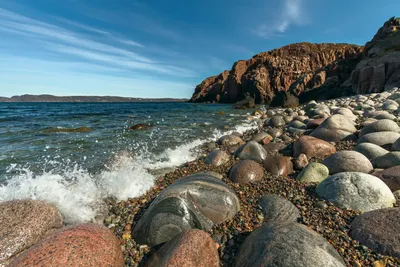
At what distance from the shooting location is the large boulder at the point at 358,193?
9.84ft

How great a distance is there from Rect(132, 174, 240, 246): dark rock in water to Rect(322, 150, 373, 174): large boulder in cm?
251

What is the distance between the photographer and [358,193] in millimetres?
3115

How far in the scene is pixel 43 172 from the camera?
5.33m

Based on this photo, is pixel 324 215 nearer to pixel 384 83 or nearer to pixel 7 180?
pixel 7 180

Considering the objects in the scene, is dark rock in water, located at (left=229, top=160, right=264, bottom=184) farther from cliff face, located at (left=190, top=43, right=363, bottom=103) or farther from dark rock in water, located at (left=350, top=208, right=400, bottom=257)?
cliff face, located at (left=190, top=43, right=363, bottom=103)

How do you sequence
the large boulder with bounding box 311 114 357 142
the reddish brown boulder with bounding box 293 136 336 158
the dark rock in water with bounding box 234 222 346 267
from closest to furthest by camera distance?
the dark rock in water with bounding box 234 222 346 267 < the reddish brown boulder with bounding box 293 136 336 158 < the large boulder with bounding box 311 114 357 142

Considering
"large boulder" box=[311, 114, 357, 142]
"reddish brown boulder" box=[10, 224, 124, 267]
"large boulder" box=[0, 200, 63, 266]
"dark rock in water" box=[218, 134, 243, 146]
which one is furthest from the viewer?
"dark rock in water" box=[218, 134, 243, 146]

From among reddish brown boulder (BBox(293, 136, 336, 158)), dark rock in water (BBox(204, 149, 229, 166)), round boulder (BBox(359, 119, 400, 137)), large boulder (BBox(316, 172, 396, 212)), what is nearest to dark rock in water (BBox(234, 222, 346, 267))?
large boulder (BBox(316, 172, 396, 212))

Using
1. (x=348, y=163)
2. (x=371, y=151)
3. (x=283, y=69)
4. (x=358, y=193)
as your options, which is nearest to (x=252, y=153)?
(x=348, y=163)

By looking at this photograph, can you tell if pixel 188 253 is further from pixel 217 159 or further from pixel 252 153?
pixel 252 153

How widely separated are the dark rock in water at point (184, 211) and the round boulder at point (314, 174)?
5.83ft

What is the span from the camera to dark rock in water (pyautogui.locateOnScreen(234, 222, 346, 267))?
6.21ft

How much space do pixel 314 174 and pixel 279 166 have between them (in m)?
0.84

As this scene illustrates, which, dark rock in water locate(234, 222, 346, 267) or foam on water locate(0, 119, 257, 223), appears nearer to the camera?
dark rock in water locate(234, 222, 346, 267)
